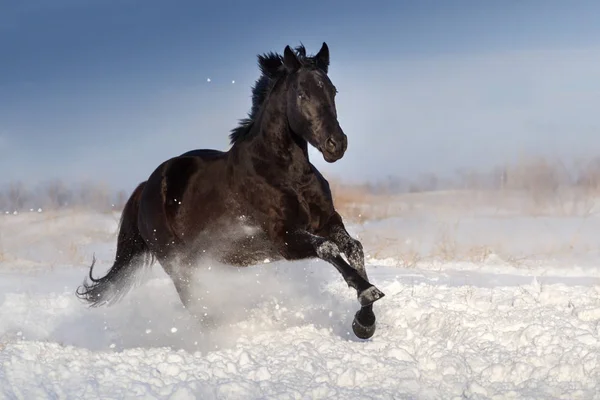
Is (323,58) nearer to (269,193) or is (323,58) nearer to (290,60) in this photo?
(290,60)

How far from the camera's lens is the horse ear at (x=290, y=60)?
205 inches

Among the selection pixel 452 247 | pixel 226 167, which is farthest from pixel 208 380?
pixel 452 247

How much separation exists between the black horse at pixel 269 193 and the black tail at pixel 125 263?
704 millimetres

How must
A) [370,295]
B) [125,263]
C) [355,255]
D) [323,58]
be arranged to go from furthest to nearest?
[125,263] → [323,58] → [355,255] → [370,295]

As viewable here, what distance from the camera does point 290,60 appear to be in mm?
5238

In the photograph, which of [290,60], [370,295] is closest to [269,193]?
[290,60]

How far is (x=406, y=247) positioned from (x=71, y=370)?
758 centimetres

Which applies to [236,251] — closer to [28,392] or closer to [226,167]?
[226,167]

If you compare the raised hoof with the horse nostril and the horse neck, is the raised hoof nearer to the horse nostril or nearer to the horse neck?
the horse nostril

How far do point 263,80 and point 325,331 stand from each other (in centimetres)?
230

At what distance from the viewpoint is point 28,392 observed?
143 inches

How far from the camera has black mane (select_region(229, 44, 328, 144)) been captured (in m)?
5.41

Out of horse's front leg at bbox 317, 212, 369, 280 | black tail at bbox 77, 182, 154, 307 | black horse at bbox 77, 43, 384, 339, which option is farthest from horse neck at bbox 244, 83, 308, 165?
black tail at bbox 77, 182, 154, 307

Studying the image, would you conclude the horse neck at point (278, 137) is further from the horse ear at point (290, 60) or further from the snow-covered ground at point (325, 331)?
the snow-covered ground at point (325, 331)
